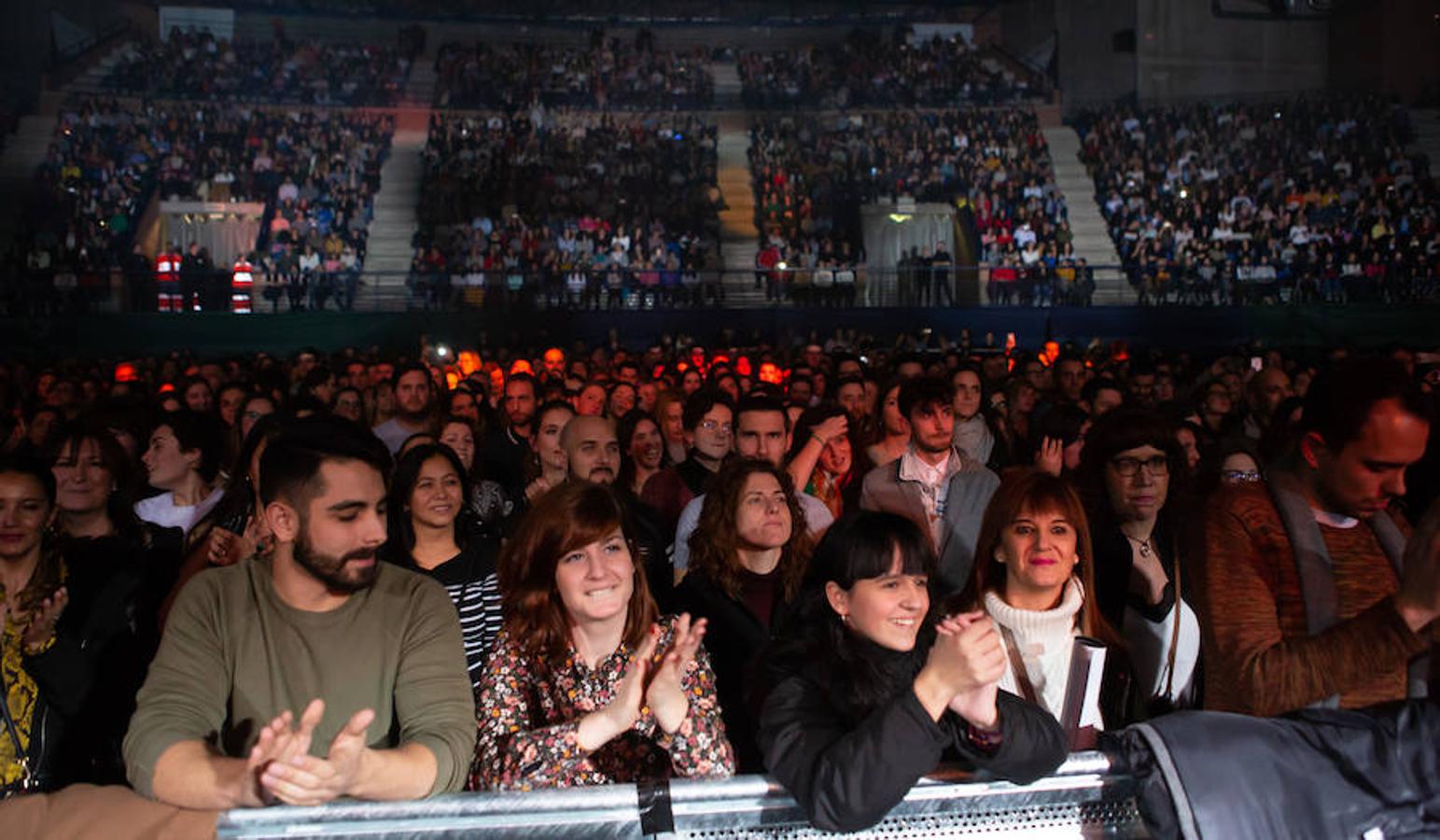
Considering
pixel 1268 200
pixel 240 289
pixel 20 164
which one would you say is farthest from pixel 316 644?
pixel 20 164

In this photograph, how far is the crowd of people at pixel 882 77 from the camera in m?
36.1

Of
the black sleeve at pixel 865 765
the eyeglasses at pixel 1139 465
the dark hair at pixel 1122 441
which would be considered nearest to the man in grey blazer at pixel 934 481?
the dark hair at pixel 1122 441

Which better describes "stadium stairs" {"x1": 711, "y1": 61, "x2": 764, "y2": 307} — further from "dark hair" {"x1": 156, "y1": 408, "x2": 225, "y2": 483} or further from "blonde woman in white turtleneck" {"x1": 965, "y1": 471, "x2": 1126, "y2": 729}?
Answer: "blonde woman in white turtleneck" {"x1": 965, "y1": 471, "x2": 1126, "y2": 729}

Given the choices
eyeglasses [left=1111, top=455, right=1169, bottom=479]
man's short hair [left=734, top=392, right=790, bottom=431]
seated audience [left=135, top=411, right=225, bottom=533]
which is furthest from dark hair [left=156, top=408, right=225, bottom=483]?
eyeglasses [left=1111, top=455, right=1169, bottom=479]

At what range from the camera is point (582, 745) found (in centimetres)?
264

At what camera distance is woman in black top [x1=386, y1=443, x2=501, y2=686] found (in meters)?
4.12

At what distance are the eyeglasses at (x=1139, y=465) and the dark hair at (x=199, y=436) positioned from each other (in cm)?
407

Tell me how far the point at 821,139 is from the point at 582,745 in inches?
1267

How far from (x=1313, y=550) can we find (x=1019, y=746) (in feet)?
2.60

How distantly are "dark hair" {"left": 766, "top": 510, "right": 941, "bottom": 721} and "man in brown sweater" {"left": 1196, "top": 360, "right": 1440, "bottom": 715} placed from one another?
62 centimetres

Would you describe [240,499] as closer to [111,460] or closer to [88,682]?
[111,460]

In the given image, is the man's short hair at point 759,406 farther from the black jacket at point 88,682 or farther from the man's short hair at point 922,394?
the black jacket at point 88,682

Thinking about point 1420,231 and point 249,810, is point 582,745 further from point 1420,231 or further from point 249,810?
point 1420,231

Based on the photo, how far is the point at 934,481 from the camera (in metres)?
5.31
